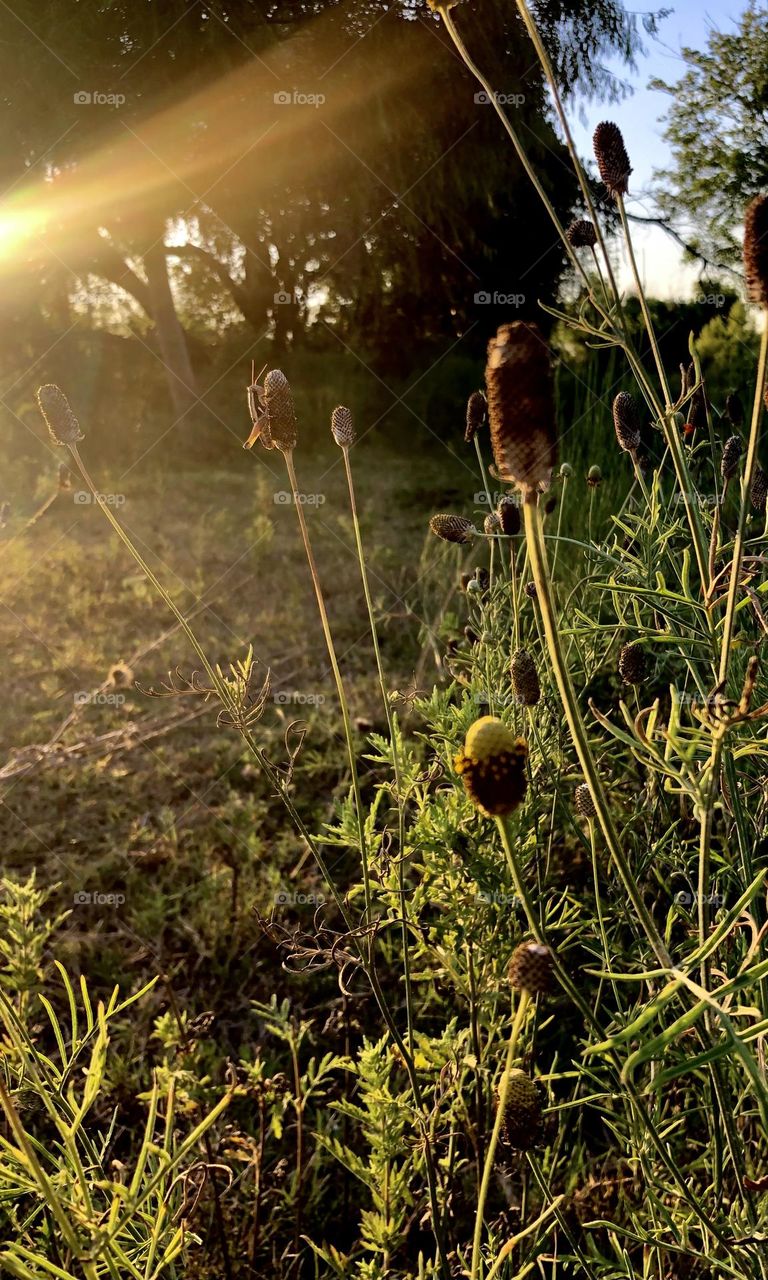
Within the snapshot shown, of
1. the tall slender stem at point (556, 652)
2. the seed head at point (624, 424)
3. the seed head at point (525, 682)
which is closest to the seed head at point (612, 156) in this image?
the seed head at point (624, 424)

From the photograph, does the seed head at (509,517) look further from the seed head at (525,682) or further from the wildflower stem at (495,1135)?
the wildflower stem at (495,1135)

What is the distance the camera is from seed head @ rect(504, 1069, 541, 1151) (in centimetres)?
67

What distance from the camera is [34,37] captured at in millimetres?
6059

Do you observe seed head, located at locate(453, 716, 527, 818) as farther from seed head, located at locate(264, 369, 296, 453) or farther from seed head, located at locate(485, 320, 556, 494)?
seed head, located at locate(264, 369, 296, 453)

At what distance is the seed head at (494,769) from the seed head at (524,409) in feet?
0.49

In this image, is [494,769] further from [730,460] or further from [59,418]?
[730,460]

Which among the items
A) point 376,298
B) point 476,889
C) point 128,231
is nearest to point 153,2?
point 128,231

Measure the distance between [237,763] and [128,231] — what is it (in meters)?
5.60

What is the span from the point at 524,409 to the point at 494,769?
0.67 feet

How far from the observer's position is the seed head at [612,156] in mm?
1064

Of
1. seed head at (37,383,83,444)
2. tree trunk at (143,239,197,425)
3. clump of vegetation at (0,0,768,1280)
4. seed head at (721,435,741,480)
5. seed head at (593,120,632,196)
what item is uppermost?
tree trunk at (143,239,197,425)

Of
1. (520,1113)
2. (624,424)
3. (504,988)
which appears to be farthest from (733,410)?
(520,1113)

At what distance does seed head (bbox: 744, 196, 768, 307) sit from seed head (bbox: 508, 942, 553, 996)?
1.52 ft

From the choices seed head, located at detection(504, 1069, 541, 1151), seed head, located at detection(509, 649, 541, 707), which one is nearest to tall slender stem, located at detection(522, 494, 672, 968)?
seed head, located at detection(504, 1069, 541, 1151)
